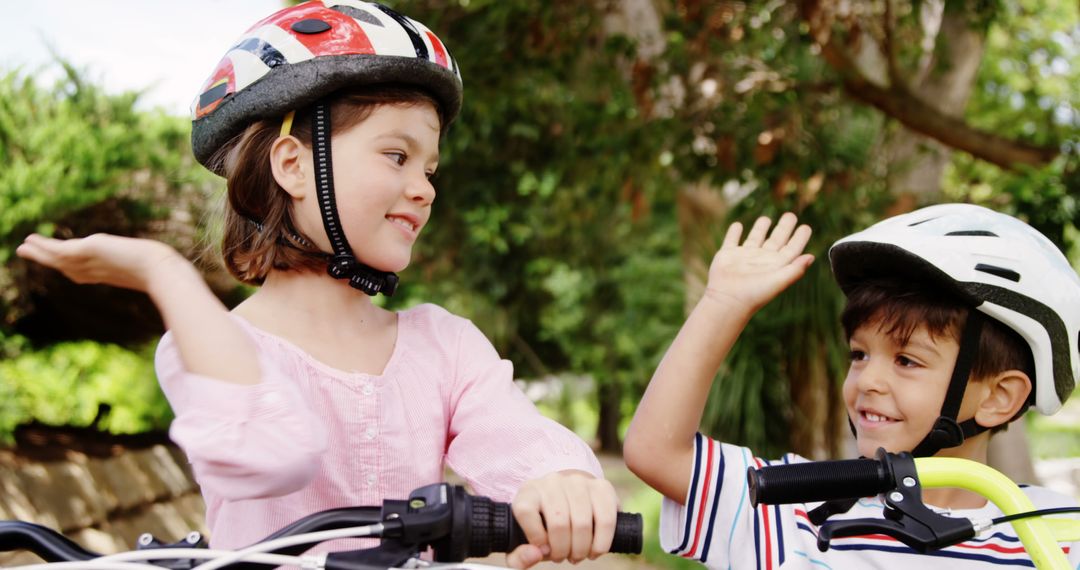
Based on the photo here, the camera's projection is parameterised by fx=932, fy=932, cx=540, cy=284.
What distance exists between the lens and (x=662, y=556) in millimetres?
9430

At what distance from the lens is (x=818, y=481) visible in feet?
4.84

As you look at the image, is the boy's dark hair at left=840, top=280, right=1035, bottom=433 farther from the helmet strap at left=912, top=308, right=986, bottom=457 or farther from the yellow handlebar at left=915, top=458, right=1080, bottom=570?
the yellow handlebar at left=915, top=458, right=1080, bottom=570

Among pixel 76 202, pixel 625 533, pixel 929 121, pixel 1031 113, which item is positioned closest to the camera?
pixel 625 533

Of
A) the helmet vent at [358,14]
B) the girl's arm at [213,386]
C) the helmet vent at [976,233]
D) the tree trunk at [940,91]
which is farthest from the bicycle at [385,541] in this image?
the tree trunk at [940,91]

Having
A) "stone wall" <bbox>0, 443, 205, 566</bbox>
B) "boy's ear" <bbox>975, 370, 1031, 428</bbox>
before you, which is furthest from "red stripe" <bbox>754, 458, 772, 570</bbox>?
"stone wall" <bbox>0, 443, 205, 566</bbox>

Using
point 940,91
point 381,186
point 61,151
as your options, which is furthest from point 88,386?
point 940,91

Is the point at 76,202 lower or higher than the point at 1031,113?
lower

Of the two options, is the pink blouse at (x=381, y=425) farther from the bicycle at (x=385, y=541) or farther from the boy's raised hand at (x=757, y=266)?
the boy's raised hand at (x=757, y=266)

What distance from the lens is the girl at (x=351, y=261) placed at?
1.87m

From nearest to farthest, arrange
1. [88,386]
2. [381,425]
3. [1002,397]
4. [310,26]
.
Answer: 1. [381,425]
2. [310,26]
3. [1002,397]
4. [88,386]

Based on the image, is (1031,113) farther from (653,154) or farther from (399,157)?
(399,157)

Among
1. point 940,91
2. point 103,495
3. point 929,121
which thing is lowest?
point 103,495

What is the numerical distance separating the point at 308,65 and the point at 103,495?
4.63 m

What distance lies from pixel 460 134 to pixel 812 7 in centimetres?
278
